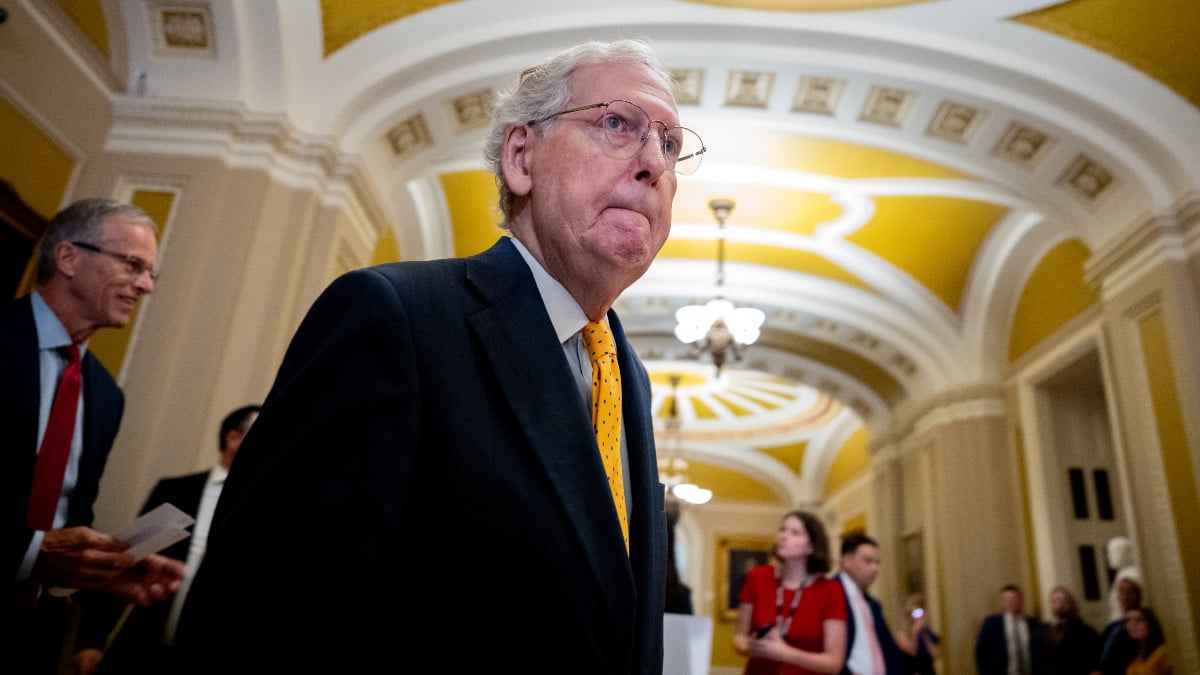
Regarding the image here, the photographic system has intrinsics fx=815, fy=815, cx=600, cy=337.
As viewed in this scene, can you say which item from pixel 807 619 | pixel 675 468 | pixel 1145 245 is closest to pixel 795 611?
pixel 807 619

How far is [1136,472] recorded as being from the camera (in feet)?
18.9

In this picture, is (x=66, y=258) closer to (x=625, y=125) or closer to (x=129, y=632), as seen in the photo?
(x=129, y=632)

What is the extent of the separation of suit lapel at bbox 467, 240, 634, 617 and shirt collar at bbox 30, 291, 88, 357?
168 centimetres

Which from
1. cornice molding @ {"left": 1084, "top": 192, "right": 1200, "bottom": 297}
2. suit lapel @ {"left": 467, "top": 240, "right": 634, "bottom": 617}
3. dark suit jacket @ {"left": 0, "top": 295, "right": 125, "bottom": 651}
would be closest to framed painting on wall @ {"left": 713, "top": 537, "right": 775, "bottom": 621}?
cornice molding @ {"left": 1084, "top": 192, "right": 1200, "bottom": 297}

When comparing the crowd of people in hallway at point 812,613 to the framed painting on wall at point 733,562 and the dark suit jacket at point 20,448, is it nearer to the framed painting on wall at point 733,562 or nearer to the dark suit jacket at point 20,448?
the dark suit jacket at point 20,448

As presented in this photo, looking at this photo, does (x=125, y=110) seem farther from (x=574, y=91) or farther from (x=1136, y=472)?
(x=1136, y=472)

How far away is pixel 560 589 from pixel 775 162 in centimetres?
688

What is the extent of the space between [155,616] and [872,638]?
2691 mm

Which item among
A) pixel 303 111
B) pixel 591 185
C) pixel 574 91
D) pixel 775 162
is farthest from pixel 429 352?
pixel 775 162

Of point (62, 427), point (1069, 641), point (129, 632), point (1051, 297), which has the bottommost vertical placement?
point (129, 632)

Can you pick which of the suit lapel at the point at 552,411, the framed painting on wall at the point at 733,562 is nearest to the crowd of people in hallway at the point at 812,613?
the suit lapel at the point at 552,411

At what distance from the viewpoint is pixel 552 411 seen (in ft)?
3.04

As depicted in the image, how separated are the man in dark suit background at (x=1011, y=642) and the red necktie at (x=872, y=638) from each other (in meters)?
4.70

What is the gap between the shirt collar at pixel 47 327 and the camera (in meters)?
2.12
